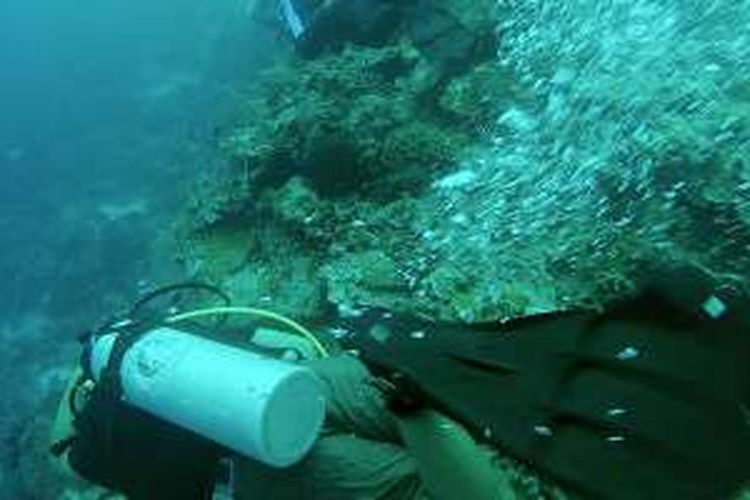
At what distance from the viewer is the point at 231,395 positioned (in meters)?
2.46

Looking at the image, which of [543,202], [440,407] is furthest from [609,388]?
[543,202]

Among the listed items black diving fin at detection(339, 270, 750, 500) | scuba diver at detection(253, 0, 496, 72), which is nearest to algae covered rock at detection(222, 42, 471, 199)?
scuba diver at detection(253, 0, 496, 72)

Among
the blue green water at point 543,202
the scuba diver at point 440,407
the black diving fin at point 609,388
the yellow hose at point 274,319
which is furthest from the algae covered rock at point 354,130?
the black diving fin at point 609,388

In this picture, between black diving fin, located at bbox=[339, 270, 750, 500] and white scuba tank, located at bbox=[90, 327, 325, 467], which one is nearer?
black diving fin, located at bbox=[339, 270, 750, 500]

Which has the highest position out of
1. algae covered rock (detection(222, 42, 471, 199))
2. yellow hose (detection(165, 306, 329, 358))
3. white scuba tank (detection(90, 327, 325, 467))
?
white scuba tank (detection(90, 327, 325, 467))

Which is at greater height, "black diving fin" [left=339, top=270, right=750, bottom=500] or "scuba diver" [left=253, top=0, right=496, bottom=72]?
"black diving fin" [left=339, top=270, right=750, bottom=500]

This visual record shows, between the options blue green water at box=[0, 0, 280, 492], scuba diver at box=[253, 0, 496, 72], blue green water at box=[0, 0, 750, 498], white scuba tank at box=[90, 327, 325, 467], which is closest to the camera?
→ white scuba tank at box=[90, 327, 325, 467]

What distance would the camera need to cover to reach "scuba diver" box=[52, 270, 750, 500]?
233 centimetres

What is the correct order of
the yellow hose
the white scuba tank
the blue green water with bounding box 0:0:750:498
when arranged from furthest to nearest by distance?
the blue green water with bounding box 0:0:750:498 < the yellow hose < the white scuba tank

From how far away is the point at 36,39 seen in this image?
65.7 ft

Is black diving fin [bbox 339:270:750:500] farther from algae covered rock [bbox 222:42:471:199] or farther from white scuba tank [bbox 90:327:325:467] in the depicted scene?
algae covered rock [bbox 222:42:471:199]

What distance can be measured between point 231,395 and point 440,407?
54 cm

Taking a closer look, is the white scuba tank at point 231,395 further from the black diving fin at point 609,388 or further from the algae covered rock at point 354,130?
the algae covered rock at point 354,130

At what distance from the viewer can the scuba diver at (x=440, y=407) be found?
2.33 m
